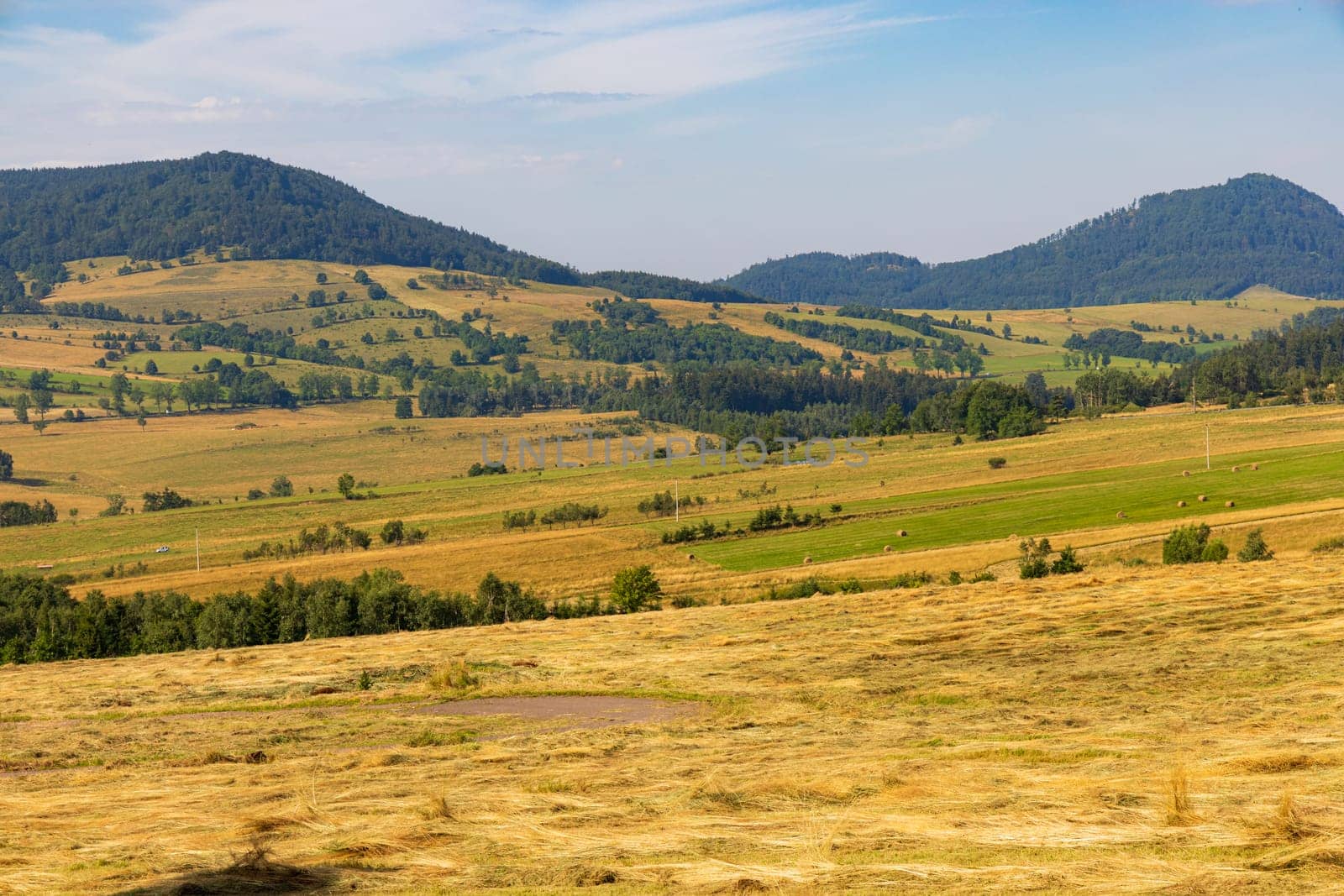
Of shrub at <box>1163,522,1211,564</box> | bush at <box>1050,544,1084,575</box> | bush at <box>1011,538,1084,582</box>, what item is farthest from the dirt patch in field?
shrub at <box>1163,522,1211,564</box>

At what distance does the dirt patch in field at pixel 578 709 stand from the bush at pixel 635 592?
2864 cm

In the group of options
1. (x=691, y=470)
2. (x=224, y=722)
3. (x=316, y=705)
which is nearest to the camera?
(x=224, y=722)

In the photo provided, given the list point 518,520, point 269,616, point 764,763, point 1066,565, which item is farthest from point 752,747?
point 518,520

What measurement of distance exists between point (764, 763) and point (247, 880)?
781cm

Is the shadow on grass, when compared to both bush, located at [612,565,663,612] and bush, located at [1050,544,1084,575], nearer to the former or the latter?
bush, located at [612,565,663,612]

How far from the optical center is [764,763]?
1778 centimetres

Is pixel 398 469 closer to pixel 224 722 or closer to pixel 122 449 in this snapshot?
pixel 122 449

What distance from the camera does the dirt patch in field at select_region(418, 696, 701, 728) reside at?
77.7ft

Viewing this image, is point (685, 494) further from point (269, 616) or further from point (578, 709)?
point (578, 709)

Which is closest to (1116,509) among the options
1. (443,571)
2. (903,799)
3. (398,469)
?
(443,571)

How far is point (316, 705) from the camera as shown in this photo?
2747cm

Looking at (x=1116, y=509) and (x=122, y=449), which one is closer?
(x=1116, y=509)

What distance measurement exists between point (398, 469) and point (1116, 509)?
98.6 meters

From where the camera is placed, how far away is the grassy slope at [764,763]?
1239 centimetres
